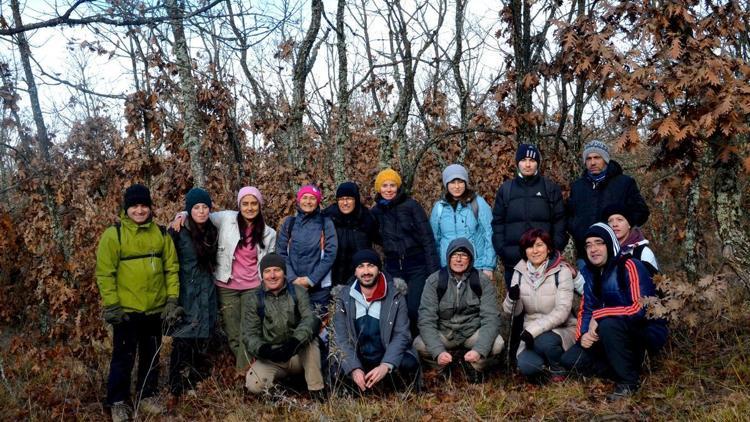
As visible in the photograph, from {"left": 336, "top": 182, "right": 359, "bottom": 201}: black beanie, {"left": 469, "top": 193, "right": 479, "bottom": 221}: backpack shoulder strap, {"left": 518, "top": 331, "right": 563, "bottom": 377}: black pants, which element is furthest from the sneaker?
{"left": 469, "top": 193, "right": 479, "bottom": 221}: backpack shoulder strap

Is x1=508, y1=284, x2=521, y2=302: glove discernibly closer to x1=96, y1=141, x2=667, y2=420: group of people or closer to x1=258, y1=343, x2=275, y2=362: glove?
x1=96, y1=141, x2=667, y2=420: group of people

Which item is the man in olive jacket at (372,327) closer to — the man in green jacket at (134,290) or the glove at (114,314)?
the man in green jacket at (134,290)

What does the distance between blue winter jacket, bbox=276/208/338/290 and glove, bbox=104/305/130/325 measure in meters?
1.55

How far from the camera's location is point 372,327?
16.2 feet

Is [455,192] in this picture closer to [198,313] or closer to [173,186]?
[198,313]

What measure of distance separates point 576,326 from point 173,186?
586 cm

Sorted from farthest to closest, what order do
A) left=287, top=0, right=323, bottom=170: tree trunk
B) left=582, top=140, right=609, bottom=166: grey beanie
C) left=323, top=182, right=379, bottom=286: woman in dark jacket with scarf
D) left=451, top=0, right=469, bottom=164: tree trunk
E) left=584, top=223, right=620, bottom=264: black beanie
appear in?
left=451, top=0, right=469, bottom=164: tree trunk < left=287, top=0, right=323, bottom=170: tree trunk < left=323, top=182, right=379, bottom=286: woman in dark jacket with scarf < left=582, top=140, right=609, bottom=166: grey beanie < left=584, top=223, right=620, bottom=264: black beanie

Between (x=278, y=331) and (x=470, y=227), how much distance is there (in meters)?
2.17

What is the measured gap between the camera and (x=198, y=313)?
519cm

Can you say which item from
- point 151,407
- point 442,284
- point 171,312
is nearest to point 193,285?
point 171,312

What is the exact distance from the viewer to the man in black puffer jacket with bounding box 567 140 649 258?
504cm

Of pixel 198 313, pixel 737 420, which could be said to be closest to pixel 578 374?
pixel 737 420

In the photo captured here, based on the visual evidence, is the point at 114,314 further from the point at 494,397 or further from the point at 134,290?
the point at 494,397

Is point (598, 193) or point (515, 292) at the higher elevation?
point (598, 193)
